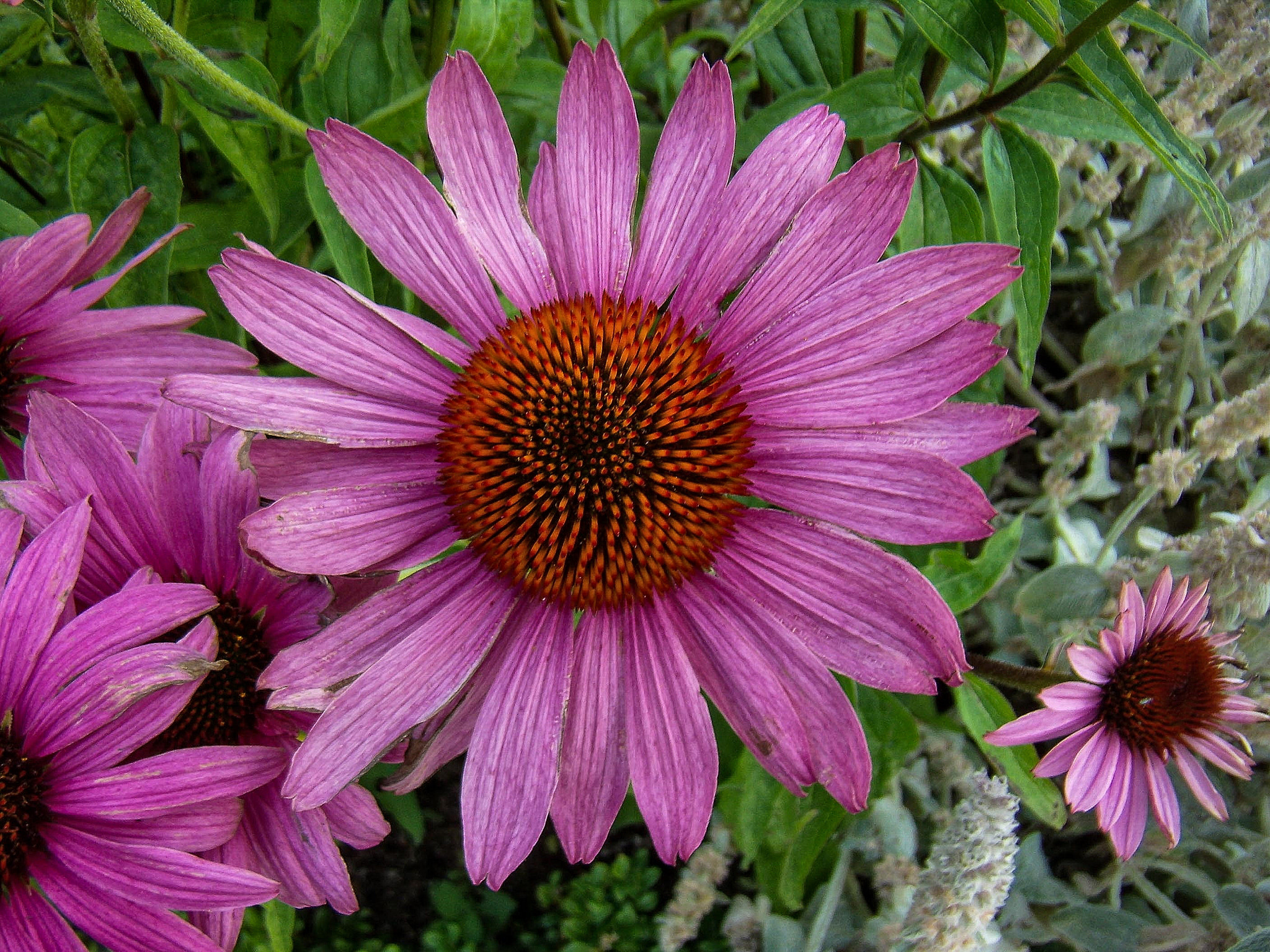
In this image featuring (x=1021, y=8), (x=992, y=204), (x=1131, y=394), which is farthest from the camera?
(x=1131, y=394)

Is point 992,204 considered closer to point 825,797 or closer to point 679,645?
point 679,645

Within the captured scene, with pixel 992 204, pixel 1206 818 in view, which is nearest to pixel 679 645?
pixel 992 204

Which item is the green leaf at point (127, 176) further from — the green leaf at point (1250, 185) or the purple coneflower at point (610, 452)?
the green leaf at point (1250, 185)

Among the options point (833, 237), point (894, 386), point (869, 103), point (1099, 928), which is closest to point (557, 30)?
point (869, 103)

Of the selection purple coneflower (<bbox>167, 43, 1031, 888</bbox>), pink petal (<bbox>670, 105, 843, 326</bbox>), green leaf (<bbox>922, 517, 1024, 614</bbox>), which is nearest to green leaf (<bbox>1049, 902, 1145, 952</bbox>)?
green leaf (<bbox>922, 517, 1024, 614</bbox>)

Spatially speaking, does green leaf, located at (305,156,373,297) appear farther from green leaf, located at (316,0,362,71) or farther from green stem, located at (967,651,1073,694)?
green stem, located at (967,651,1073,694)

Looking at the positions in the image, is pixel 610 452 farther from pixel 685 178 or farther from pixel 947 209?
pixel 947 209
